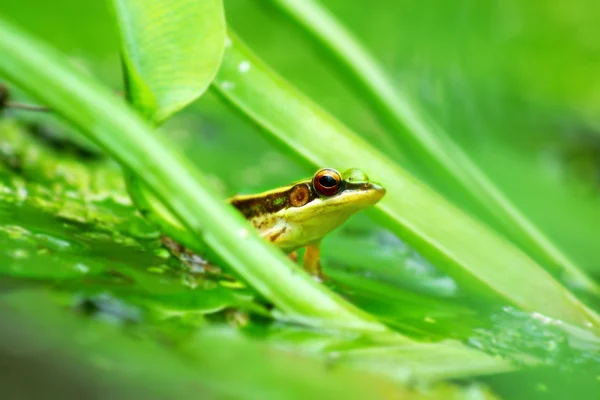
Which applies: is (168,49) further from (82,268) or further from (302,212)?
(302,212)

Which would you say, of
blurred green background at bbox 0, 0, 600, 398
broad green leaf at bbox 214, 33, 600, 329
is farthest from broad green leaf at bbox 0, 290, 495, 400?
broad green leaf at bbox 214, 33, 600, 329

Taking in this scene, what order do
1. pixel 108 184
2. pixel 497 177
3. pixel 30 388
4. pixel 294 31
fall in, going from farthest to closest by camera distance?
pixel 497 177
pixel 108 184
pixel 294 31
pixel 30 388

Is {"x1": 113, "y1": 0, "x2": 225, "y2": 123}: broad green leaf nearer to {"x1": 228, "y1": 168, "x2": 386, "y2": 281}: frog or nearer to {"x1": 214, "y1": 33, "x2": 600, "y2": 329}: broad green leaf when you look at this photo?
{"x1": 214, "y1": 33, "x2": 600, "y2": 329}: broad green leaf

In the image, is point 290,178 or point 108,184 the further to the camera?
point 290,178

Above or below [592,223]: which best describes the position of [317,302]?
below

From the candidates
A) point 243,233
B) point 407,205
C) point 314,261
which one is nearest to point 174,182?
point 243,233

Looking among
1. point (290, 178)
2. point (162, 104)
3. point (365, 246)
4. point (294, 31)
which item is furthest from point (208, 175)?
point (162, 104)

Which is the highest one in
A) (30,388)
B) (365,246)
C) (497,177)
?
(497,177)

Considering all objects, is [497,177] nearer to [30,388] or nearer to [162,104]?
[162,104]
